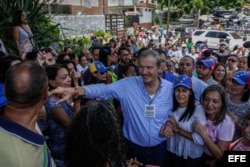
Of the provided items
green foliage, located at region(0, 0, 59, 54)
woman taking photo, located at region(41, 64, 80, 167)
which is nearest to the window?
green foliage, located at region(0, 0, 59, 54)

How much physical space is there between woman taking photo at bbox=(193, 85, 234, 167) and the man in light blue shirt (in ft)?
1.23

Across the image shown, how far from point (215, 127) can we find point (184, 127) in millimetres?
287

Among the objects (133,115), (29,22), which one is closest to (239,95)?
(133,115)

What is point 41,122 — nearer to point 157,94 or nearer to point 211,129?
point 157,94

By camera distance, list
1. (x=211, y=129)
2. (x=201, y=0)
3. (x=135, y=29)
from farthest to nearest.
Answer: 1. (x=201, y=0)
2. (x=135, y=29)
3. (x=211, y=129)

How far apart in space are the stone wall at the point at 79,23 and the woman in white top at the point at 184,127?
11.8m

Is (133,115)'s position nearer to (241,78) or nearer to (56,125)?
(56,125)

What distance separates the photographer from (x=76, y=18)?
16625 millimetres

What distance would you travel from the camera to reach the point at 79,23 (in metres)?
17.0

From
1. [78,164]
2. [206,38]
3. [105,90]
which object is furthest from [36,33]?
[206,38]

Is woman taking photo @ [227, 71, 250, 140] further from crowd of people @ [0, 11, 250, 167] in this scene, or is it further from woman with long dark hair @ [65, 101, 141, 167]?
woman with long dark hair @ [65, 101, 141, 167]

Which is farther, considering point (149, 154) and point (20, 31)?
point (20, 31)

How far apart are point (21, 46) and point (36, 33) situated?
6.25ft

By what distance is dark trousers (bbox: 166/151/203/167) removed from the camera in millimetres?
3129
